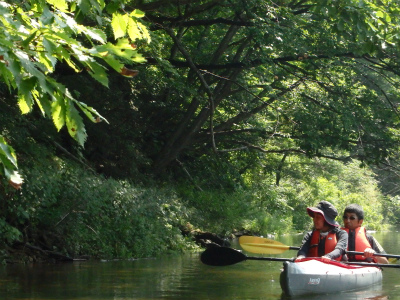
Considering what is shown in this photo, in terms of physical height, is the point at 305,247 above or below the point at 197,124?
below

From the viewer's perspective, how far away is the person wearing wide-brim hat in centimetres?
909

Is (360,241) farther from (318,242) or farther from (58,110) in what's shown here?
(58,110)

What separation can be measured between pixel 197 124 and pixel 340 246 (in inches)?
406

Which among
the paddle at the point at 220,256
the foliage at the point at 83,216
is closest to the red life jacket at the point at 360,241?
the paddle at the point at 220,256

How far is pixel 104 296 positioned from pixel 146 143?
1191cm

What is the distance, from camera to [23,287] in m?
8.61

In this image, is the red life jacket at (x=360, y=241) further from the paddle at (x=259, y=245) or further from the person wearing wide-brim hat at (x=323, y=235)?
the paddle at (x=259, y=245)

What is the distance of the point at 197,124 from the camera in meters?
18.8

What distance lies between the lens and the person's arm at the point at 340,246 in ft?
28.9

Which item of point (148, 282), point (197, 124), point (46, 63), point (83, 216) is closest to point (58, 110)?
point (46, 63)

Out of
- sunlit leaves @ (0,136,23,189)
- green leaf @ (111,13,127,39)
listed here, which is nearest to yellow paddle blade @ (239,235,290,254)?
green leaf @ (111,13,127,39)

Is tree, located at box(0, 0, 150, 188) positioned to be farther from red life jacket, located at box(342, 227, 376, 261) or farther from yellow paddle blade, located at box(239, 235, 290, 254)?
yellow paddle blade, located at box(239, 235, 290, 254)

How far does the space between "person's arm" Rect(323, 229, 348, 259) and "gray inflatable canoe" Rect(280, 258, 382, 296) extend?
0.11 metres

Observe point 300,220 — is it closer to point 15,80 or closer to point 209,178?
point 209,178
